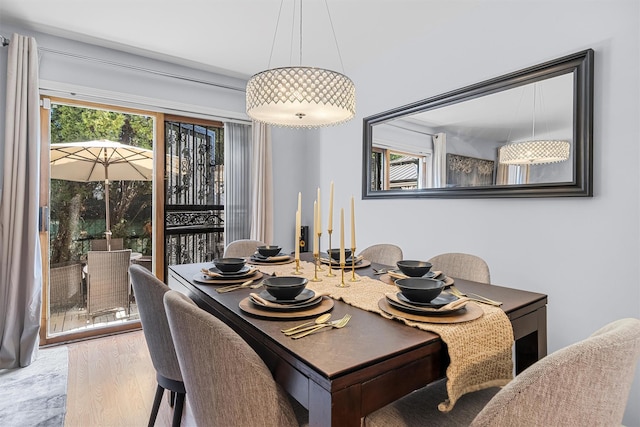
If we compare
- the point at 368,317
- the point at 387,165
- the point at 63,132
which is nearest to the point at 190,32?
the point at 63,132

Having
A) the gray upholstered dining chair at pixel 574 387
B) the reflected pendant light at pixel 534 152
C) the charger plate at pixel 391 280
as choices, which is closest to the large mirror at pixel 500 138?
the reflected pendant light at pixel 534 152

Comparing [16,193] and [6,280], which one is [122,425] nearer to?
[6,280]

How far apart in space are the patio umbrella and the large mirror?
7.28ft

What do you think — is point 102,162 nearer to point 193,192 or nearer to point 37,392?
point 193,192

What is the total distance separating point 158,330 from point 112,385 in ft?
3.70

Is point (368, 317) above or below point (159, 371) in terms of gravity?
above

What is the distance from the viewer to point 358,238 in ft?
10.9

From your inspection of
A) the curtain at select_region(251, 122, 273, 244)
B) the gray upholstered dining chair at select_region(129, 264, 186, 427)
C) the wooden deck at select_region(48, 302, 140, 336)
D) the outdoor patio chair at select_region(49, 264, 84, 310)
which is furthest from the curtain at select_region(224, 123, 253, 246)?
the gray upholstered dining chair at select_region(129, 264, 186, 427)

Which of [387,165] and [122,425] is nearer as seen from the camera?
[122,425]

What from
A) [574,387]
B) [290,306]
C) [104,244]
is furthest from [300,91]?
[104,244]

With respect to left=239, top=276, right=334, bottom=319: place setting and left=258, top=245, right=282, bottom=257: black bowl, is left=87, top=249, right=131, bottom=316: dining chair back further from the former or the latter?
left=239, top=276, right=334, bottom=319: place setting

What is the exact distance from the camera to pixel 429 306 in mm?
Answer: 1111

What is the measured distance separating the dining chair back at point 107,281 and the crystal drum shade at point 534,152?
3103 mm

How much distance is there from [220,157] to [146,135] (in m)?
0.71
